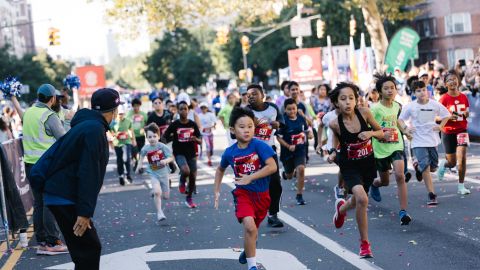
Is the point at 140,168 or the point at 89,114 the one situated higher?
the point at 89,114

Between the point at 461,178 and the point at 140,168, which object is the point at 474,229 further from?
the point at 140,168

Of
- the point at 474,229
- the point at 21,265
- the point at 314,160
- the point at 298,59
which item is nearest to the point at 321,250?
the point at 474,229

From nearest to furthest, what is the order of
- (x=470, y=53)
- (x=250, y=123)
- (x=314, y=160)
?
(x=250, y=123), (x=314, y=160), (x=470, y=53)

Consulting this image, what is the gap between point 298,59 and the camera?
38.5 metres

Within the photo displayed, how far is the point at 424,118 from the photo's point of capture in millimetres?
12852

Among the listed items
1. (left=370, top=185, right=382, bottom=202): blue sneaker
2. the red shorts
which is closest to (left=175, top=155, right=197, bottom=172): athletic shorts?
(left=370, top=185, right=382, bottom=202): blue sneaker

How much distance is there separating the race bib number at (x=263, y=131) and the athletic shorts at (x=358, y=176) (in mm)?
3479

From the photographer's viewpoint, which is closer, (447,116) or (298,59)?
(447,116)

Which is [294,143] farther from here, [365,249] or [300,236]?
[365,249]

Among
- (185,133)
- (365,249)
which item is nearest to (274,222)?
(365,249)

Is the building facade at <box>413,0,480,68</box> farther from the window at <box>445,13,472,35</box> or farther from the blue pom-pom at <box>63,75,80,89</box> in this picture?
the blue pom-pom at <box>63,75,80,89</box>

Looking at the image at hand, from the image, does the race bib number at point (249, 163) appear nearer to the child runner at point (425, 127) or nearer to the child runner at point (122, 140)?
the child runner at point (425, 127)

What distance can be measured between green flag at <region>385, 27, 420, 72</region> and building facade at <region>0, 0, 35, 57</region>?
91163mm

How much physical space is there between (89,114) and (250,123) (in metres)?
2.24
